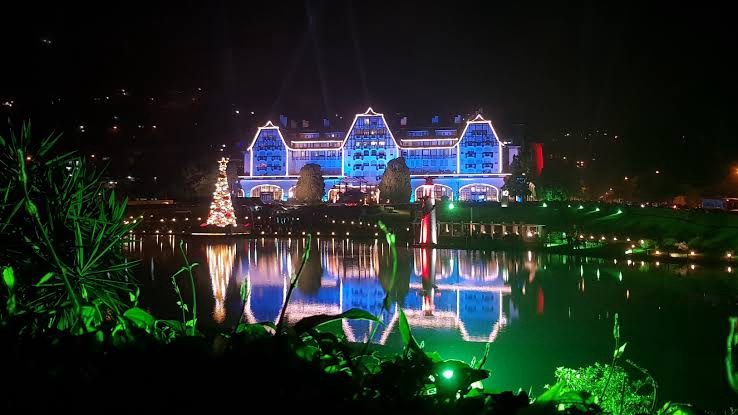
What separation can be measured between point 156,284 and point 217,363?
11.5 m

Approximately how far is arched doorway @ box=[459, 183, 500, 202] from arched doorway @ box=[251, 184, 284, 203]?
16852 millimetres

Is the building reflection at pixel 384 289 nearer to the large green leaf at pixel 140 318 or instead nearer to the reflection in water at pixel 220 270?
the reflection in water at pixel 220 270

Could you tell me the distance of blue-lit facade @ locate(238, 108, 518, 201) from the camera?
52.9m

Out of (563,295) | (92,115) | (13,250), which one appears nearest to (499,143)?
(92,115)

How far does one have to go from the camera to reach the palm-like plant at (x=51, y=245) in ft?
5.73

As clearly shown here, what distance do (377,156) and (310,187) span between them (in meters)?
8.34

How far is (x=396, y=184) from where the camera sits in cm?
4675

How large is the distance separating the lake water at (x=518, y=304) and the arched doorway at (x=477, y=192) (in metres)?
33.7

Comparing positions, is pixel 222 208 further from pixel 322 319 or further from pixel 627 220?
pixel 322 319

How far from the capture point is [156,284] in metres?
12.0

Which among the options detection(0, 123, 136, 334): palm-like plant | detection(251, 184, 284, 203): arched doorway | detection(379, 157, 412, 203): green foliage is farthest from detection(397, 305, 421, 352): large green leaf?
detection(251, 184, 284, 203): arched doorway

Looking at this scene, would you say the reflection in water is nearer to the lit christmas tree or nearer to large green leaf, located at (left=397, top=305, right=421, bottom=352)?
large green leaf, located at (left=397, top=305, right=421, bottom=352)

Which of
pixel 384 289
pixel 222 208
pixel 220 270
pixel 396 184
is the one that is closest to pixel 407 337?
pixel 384 289

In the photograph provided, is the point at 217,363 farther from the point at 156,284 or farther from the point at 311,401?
the point at 156,284
